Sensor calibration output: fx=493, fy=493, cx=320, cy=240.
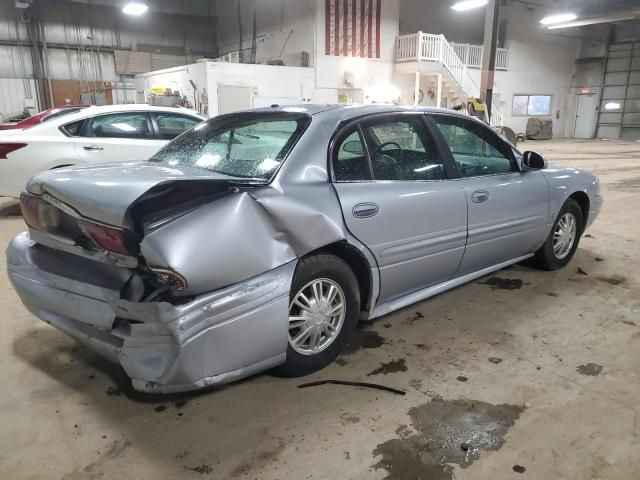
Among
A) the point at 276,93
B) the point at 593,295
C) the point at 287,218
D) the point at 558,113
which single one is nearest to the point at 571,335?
the point at 593,295

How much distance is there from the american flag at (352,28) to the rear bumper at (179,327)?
18.5m

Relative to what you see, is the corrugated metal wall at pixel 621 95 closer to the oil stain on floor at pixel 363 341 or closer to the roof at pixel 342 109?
the roof at pixel 342 109

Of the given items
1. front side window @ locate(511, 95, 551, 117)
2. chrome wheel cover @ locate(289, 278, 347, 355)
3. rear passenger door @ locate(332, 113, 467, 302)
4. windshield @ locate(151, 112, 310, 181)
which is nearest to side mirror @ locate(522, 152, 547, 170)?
rear passenger door @ locate(332, 113, 467, 302)

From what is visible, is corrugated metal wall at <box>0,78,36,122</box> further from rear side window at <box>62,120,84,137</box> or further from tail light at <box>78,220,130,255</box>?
tail light at <box>78,220,130,255</box>

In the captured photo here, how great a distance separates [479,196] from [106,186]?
93.4 inches

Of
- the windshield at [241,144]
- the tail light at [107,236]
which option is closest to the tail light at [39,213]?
the tail light at [107,236]

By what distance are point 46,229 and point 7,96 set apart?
75.3 ft

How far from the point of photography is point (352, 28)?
1988 cm

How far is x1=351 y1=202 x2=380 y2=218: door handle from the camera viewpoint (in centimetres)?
269

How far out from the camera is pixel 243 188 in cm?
228

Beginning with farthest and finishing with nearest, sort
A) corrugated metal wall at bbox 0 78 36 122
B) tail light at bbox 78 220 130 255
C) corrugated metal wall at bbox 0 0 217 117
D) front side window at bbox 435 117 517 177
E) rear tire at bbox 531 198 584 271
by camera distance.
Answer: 1. corrugated metal wall at bbox 0 0 217 117
2. corrugated metal wall at bbox 0 78 36 122
3. rear tire at bbox 531 198 584 271
4. front side window at bbox 435 117 517 177
5. tail light at bbox 78 220 130 255

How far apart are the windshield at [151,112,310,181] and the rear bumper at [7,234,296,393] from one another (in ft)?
2.16

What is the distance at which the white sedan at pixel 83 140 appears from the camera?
6.13 metres

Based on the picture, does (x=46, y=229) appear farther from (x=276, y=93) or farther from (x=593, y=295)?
(x=276, y=93)
